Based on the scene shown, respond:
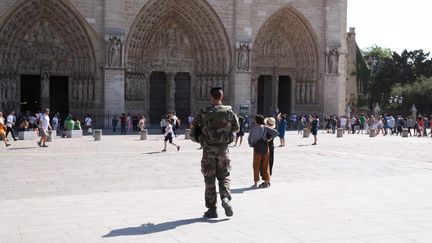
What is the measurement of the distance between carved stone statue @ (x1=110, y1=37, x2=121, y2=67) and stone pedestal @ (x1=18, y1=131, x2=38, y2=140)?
7.38 metres

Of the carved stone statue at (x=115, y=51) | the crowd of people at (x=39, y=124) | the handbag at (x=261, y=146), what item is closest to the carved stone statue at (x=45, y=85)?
the crowd of people at (x=39, y=124)

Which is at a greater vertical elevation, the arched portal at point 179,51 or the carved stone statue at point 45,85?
the arched portal at point 179,51

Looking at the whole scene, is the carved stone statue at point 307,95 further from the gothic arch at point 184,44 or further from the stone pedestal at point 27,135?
the stone pedestal at point 27,135

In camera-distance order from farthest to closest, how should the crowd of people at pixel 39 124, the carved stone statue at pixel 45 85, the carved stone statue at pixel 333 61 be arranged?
the carved stone statue at pixel 333 61
the carved stone statue at pixel 45 85
the crowd of people at pixel 39 124

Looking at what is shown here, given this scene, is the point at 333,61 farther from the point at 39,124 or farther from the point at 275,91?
the point at 39,124

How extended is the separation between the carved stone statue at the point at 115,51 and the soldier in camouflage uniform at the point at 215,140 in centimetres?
2290

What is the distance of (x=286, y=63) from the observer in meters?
36.6

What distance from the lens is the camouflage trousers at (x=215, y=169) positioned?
749 centimetres

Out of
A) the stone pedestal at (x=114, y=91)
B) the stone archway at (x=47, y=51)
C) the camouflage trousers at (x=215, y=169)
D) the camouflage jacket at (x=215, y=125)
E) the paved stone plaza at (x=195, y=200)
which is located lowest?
the paved stone plaza at (x=195, y=200)

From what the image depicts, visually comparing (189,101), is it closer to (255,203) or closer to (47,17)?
(47,17)

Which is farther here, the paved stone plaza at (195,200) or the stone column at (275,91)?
the stone column at (275,91)

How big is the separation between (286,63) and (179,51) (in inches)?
294

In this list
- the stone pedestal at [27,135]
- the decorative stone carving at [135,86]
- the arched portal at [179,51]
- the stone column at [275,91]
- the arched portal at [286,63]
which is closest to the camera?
the stone pedestal at [27,135]

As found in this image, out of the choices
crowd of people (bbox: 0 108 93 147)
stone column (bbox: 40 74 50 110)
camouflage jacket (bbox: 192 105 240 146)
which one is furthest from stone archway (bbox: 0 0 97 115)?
camouflage jacket (bbox: 192 105 240 146)
